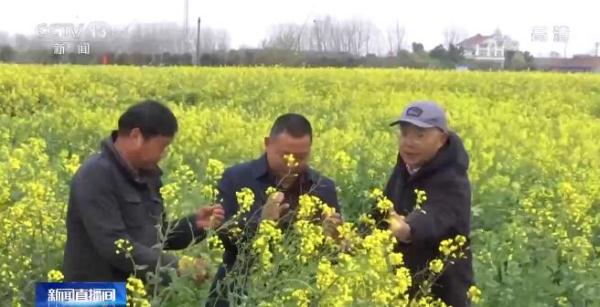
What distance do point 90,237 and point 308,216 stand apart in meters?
0.70

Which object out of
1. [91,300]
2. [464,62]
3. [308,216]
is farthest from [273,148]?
[464,62]

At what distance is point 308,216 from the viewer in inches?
123

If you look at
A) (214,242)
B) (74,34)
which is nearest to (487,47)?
(74,34)

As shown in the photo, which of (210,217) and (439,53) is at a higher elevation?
(210,217)

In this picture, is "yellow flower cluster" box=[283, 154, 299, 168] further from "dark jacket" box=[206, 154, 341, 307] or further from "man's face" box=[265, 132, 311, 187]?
"dark jacket" box=[206, 154, 341, 307]

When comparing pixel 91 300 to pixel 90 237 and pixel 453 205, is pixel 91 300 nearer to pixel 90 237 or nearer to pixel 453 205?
pixel 90 237

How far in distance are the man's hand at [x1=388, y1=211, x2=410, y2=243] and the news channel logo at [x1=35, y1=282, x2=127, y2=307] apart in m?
1.29

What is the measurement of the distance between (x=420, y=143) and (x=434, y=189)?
0.18 meters

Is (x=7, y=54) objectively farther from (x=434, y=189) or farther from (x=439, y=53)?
(x=434, y=189)

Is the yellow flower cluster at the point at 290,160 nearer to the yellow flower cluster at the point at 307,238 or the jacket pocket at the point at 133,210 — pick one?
the yellow flower cluster at the point at 307,238

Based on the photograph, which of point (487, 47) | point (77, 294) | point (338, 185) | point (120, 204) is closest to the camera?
point (77, 294)

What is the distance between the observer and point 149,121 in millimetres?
3180

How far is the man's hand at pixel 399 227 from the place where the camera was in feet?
11.3

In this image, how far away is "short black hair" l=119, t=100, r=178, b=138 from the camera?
3186 mm
